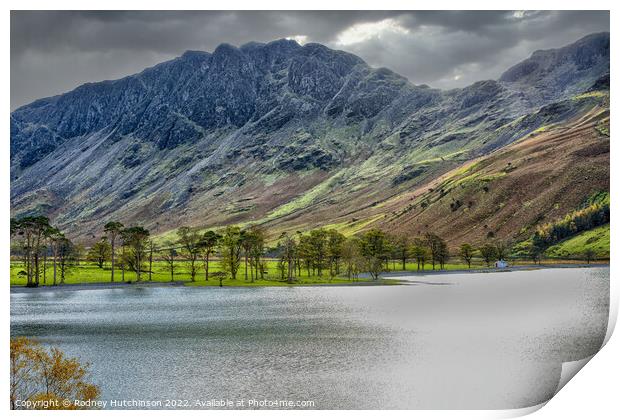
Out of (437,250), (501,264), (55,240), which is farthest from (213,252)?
(501,264)

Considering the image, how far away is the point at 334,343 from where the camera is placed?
54031 mm

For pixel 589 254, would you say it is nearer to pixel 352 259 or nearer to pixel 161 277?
pixel 352 259

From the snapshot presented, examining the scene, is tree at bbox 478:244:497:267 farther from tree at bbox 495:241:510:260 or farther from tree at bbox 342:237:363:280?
tree at bbox 342:237:363:280

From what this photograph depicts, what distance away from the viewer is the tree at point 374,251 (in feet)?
423

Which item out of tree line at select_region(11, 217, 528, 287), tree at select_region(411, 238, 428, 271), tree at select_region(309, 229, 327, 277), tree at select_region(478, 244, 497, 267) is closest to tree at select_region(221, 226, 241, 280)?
tree line at select_region(11, 217, 528, 287)

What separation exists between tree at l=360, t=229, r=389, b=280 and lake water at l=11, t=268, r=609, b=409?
111 ft

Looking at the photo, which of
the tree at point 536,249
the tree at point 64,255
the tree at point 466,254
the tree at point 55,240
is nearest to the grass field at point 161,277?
the tree at point 64,255

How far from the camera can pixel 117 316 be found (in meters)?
72.1

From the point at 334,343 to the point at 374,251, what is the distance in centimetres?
8663

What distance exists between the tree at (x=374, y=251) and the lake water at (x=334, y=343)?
33796mm

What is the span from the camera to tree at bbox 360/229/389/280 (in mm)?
129000
